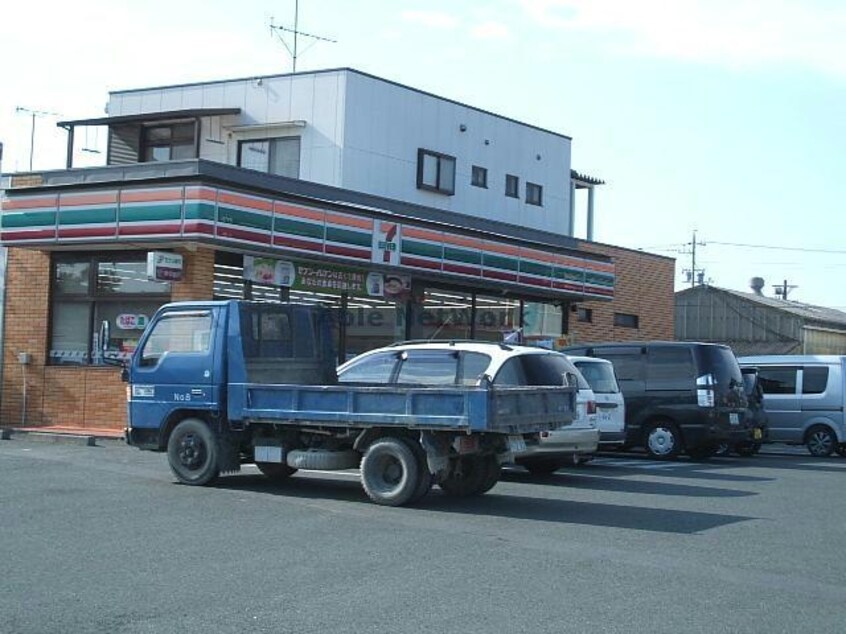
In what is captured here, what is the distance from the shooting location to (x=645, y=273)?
3269 centimetres

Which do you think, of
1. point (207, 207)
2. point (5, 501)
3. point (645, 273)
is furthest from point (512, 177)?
point (5, 501)

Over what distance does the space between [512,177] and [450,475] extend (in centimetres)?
1985

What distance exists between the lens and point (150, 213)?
19.3 m

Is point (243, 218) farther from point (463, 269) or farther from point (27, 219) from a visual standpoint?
point (463, 269)

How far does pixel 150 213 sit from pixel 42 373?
4.59 m

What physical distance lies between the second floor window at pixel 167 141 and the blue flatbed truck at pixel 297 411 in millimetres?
14655

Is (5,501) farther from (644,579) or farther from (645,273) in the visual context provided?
(645,273)

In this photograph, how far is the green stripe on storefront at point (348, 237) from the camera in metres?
21.0

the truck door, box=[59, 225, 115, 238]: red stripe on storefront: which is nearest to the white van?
the truck door

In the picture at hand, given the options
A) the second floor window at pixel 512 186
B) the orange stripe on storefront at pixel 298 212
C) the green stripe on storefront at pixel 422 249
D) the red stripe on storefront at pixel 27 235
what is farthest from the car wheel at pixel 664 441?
the second floor window at pixel 512 186

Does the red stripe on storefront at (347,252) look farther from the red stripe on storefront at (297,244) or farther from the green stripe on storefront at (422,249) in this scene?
the green stripe on storefront at (422,249)

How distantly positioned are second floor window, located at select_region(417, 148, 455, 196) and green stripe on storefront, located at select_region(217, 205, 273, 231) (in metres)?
9.32

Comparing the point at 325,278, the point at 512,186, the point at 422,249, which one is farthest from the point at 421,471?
the point at 512,186

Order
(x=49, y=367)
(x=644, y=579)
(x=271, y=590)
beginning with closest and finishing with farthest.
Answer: (x=271, y=590) → (x=644, y=579) → (x=49, y=367)
